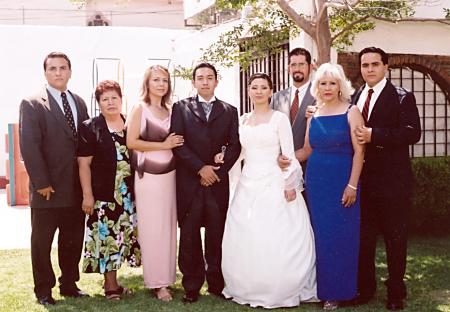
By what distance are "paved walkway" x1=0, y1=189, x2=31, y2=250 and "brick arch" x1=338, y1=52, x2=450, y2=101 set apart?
16.5 feet

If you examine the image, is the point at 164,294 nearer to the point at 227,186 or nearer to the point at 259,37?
the point at 227,186

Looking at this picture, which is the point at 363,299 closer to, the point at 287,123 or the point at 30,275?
the point at 287,123

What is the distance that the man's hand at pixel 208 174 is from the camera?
533 centimetres

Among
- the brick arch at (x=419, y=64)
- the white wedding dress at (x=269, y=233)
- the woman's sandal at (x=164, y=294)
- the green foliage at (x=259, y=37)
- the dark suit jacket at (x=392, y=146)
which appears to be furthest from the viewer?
the brick arch at (x=419, y=64)

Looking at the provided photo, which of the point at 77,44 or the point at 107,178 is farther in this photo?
the point at 77,44

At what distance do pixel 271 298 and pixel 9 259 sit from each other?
3826 millimetres

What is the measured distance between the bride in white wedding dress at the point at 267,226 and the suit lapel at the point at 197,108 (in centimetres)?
38

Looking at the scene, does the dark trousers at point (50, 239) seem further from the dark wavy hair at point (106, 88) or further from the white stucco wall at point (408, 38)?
the white stucco wall at point (408, 38)

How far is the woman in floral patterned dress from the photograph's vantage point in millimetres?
5387

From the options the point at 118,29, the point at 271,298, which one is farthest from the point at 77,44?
the point at 271,298

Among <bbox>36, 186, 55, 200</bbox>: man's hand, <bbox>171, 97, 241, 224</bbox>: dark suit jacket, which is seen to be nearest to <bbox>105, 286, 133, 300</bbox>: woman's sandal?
<bbox>171, 97, 241, 224</bbox>: dark suit jacket

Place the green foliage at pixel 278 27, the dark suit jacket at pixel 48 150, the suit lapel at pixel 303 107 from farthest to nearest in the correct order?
1. the green foliage at pixel 278 27
2. the suit lapel at pixel 303 107
3. the dark suit jacket at pixel 48 150

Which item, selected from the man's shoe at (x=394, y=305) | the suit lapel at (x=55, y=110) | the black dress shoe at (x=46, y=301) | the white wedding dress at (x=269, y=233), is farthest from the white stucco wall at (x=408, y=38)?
the black dress shoe at (x=46, y=301)

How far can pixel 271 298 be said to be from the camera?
5203mm
